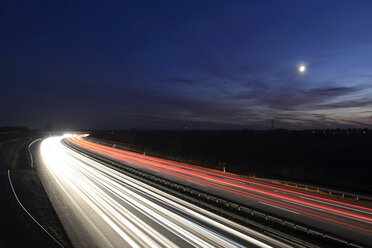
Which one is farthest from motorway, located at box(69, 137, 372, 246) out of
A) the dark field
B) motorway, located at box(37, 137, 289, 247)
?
the dark field

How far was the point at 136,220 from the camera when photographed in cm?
1424

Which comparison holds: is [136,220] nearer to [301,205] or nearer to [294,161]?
[301,205]

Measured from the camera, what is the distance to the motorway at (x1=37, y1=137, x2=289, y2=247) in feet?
38.5

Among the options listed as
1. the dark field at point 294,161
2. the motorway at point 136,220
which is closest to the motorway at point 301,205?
the motorway at point 136,220

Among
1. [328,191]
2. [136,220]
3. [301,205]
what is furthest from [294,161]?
[136,220]

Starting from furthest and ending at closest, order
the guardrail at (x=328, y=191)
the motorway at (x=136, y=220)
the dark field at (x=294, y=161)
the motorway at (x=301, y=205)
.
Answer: the dark field at (x=294, y=161)
the guardrail at (x=328, y=191)
the motorway at (x=301, y=205)
the motorway at (x=136, y=220)

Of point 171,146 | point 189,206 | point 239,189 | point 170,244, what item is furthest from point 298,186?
point 171,146

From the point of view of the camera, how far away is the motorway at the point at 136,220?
38.5 feet

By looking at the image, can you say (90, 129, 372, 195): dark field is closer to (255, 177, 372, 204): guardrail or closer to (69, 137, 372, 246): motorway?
(255, 177, 372, 204): guardrail

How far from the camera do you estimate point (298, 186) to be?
84.3 ft

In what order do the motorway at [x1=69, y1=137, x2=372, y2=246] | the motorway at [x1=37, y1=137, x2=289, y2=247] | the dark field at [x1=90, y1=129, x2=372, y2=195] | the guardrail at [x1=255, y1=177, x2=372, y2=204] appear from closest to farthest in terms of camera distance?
the motorway at [x1=37, y1=137, x2=289, y2=247] → the motorway at [x1=69, y1=137, x2=372, y2=246] → the guardrail at [x1=255, y1=177, x2=372, y2=204] → the dark field at [x1=90, y1=129, x2=372, y2=195]

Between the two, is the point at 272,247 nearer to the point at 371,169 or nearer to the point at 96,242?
the point at 96,242

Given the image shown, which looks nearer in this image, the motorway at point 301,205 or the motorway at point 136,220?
the motorway at point 136,220

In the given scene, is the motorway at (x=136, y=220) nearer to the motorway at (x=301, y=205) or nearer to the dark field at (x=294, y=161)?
the motorway at (x=301, y=205)
